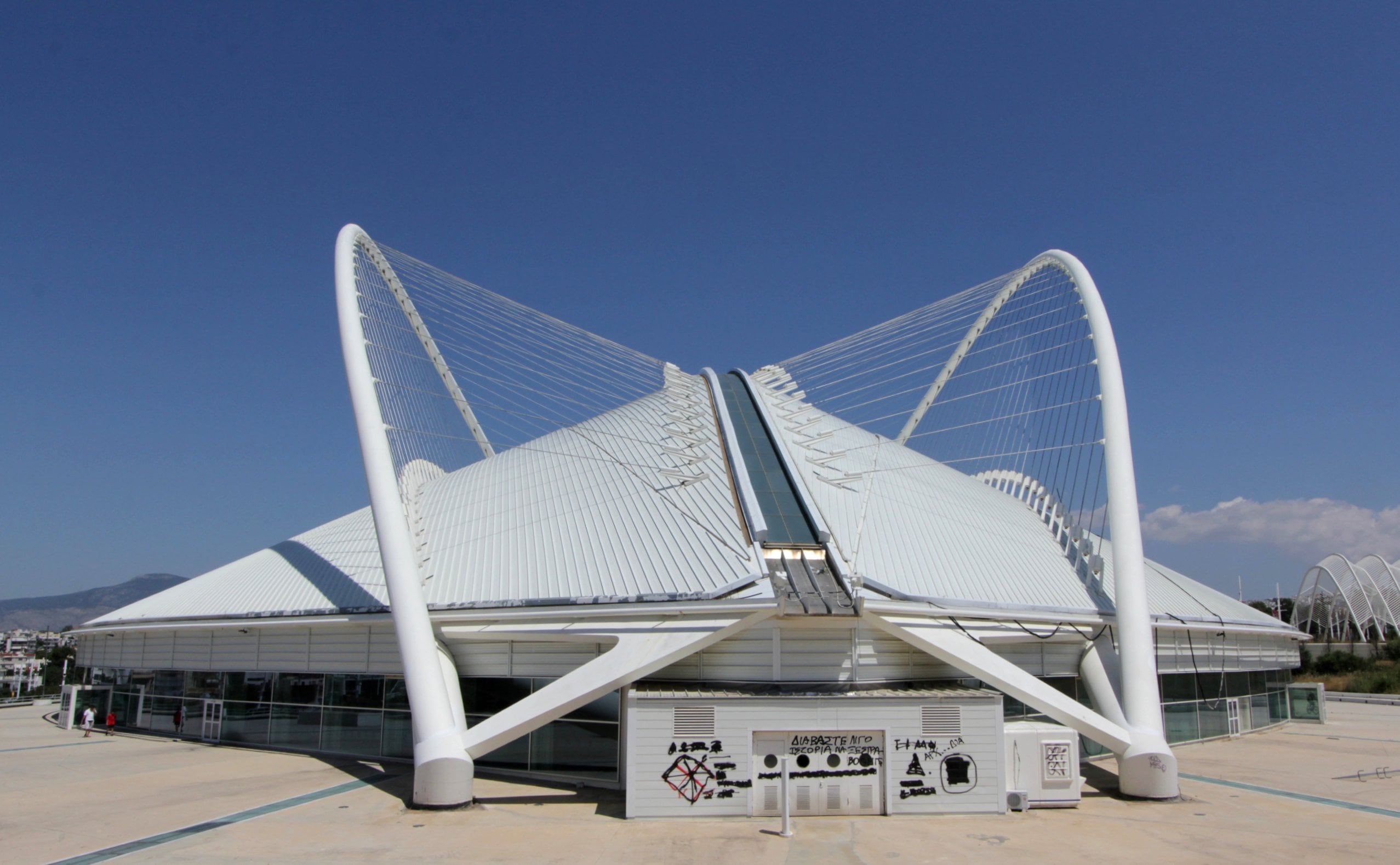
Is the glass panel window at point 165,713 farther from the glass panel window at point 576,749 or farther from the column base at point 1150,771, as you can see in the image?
the column base at point 1150,771

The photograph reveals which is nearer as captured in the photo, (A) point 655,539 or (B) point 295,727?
(A) point 655,539

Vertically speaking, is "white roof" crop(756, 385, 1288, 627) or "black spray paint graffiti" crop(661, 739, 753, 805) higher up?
"white roof" crop(756, 385, 1288, 627)

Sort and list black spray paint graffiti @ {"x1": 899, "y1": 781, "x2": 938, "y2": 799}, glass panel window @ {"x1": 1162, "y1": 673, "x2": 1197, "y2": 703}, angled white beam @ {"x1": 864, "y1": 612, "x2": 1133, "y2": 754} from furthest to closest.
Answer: glass panel window @ {"x1": 1162, "y1": 673, "x2": 1197, "y2": 703}
angled white beam @ {"x1": 864, "y1": 612, "x2": 1133, "y2": 754}
black spray paint graffiti @ {"x1": 899, "y1": 781, "x2": 938, "y2": 799}

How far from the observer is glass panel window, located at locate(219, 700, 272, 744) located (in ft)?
96.7

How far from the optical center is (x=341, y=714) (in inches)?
1081

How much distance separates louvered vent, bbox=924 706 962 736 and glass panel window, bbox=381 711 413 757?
14696 millimetres

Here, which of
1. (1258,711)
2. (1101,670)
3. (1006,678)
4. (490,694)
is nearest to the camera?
(1006,678)

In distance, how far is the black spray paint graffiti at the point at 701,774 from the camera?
19031 millimetres

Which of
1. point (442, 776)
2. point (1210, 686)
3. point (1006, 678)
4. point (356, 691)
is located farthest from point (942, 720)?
point (1210, 686)

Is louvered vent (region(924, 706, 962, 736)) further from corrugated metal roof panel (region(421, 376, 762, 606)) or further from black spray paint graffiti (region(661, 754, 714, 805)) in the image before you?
corrugated metal roof panel (region(421, 376, 762, 606))

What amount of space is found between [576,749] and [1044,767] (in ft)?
36.9

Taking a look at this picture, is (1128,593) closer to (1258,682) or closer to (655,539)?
(655,539)

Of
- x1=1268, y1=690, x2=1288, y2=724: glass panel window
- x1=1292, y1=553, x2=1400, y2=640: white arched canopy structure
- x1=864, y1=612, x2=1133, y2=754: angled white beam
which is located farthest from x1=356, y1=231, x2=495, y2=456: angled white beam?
x1=1292, y1=553, x2=1400, y2=640: white arched canopy structure

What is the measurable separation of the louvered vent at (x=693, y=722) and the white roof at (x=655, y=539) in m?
2.59
